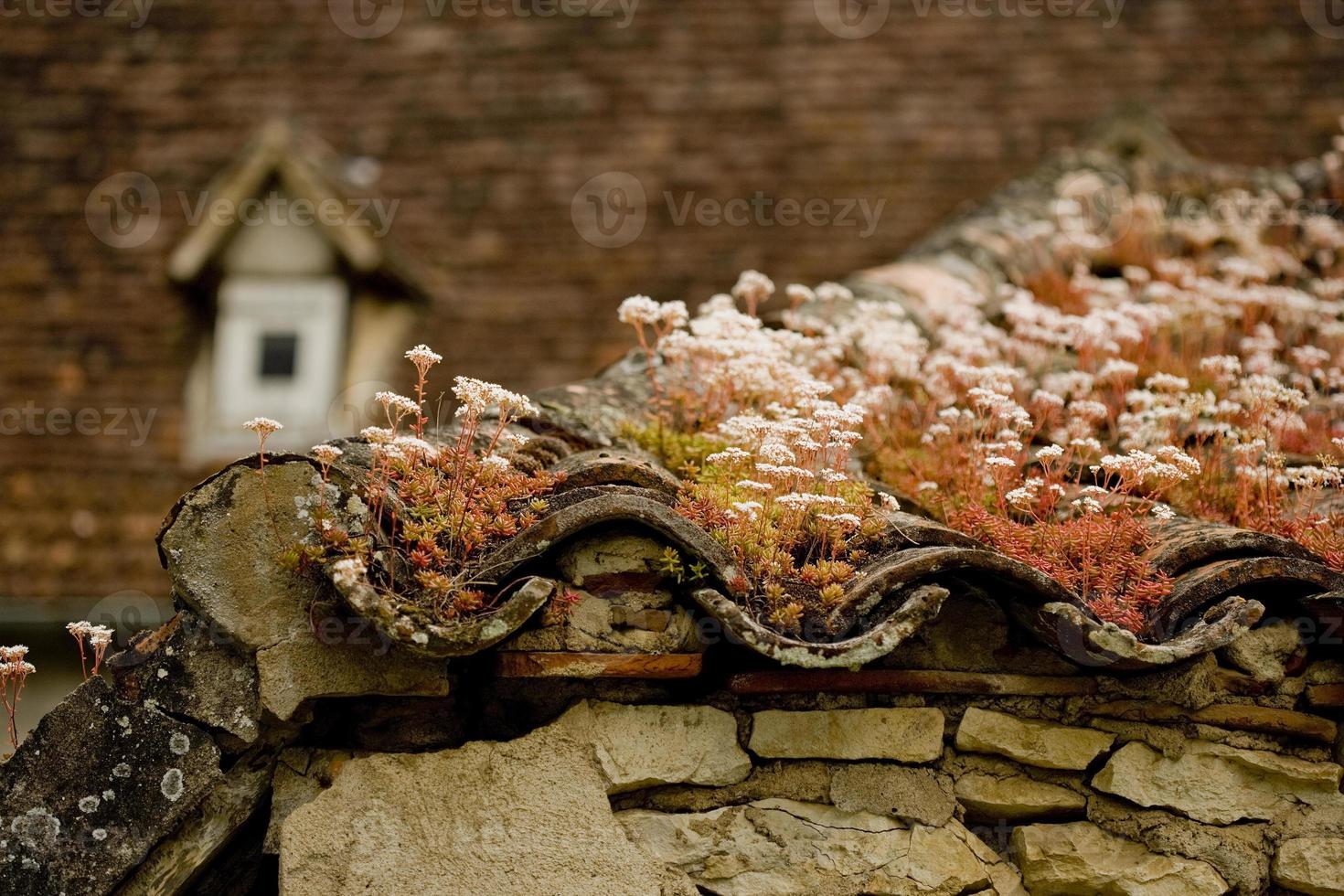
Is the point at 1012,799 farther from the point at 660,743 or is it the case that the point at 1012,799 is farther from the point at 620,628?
the point at 620,628

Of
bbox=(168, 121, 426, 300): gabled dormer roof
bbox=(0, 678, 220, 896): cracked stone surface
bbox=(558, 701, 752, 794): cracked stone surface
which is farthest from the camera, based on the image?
bbox=(168, 121, 426, 300): gabled dormer roof

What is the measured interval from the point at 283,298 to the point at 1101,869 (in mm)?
6646

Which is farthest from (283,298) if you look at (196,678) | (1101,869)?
(1101,869)

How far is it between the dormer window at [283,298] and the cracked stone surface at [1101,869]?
5.91 meters

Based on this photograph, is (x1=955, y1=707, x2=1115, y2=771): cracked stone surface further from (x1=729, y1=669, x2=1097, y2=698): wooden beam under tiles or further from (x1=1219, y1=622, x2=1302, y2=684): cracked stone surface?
(x1=1219, y1=622, x2=1302, y2=684): cracked stone surface

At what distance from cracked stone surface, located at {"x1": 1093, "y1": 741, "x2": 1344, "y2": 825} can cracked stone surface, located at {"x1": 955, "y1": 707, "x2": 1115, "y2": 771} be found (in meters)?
0.06

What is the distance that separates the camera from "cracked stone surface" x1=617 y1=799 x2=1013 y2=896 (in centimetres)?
282

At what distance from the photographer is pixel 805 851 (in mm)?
2859

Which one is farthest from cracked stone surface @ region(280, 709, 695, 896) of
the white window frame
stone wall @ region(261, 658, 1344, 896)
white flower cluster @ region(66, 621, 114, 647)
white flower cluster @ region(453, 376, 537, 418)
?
the white window frame

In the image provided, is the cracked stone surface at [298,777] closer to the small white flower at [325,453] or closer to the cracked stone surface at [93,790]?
the cracked stone surface at [93,790]

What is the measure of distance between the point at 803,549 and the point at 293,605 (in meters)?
1.19

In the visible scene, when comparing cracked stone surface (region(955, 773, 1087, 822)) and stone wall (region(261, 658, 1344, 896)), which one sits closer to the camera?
stone wall (region(261, 658, 1344, 896))

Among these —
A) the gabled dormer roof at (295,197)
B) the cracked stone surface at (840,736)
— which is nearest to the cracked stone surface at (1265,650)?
the cracked stone surface at (840,736)

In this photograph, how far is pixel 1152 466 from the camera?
3.25m
